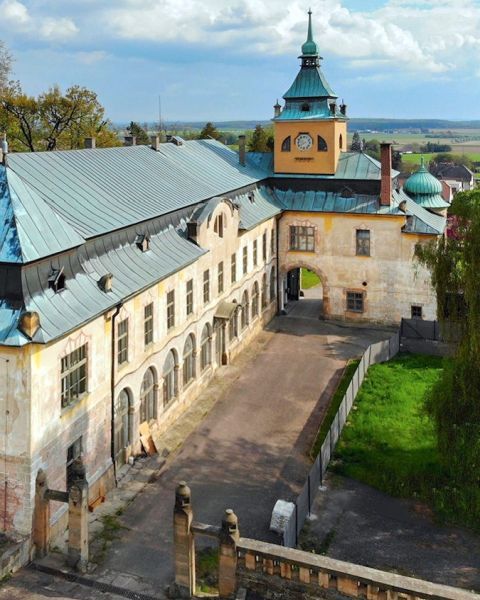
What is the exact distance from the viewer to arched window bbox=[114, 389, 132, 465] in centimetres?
2652

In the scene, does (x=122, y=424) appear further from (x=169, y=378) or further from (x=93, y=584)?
(x=93, y=584)

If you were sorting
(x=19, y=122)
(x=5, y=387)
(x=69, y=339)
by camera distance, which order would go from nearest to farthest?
(x=5, y=387)
(x=69, y=339)
(x=19, y=122)

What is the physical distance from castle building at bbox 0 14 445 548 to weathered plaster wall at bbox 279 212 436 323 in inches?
3.8

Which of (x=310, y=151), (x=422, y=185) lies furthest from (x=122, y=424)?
(x=422, y=185)

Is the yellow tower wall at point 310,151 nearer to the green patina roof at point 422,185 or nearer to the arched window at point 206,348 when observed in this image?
the green patina roof at point 422,185

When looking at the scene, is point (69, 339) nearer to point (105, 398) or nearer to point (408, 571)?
point (105, 398)

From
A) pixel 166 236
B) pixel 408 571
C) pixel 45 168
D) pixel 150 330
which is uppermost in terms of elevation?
pixel 45 168

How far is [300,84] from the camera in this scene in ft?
161

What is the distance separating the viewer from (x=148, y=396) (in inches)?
1158

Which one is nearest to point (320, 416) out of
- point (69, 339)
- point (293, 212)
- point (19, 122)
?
point (69, 339)

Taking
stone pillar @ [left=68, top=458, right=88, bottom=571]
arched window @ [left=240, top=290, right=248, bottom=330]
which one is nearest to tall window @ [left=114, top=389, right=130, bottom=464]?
stone pillar @ [left=68, top=458, right=88, bottom=571]

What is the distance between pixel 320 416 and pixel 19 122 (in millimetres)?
39911

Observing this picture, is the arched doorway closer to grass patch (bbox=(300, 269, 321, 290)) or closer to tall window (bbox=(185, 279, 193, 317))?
grass patch (bbox=(300, 269, 321, 290))

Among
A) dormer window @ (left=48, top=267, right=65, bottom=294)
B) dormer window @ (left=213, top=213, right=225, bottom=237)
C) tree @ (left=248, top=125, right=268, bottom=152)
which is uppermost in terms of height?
tree @ (left=248, top=125, right=268, bottom=152)
